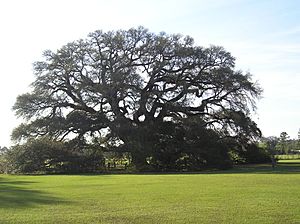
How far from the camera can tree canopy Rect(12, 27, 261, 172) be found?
48656 mm

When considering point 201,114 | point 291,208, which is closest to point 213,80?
point 201,114

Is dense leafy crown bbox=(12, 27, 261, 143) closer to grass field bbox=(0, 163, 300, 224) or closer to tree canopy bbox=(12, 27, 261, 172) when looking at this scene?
tree canopy bbox=(12, 27, 261, 172)

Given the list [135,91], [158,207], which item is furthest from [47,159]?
[158,207]

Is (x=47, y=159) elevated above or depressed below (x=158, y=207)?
above

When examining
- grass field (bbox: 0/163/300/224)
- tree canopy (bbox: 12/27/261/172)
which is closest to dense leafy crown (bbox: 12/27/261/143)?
tree canopy (bbox: 12/27/261/172)

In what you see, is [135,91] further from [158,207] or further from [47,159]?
[158,207]

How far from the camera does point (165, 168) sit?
46.6m

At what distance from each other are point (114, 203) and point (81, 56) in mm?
37732

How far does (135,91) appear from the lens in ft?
159

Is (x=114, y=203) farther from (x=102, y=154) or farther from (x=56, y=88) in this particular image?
(x=56, y=88)

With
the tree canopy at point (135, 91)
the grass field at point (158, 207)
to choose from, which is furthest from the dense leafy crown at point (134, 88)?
the grass field at point (158, 207)

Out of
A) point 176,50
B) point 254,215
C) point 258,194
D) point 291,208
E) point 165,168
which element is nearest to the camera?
point 254,215

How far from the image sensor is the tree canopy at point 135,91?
48656 millimetres

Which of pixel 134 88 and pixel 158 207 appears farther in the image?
pixel 134 88
